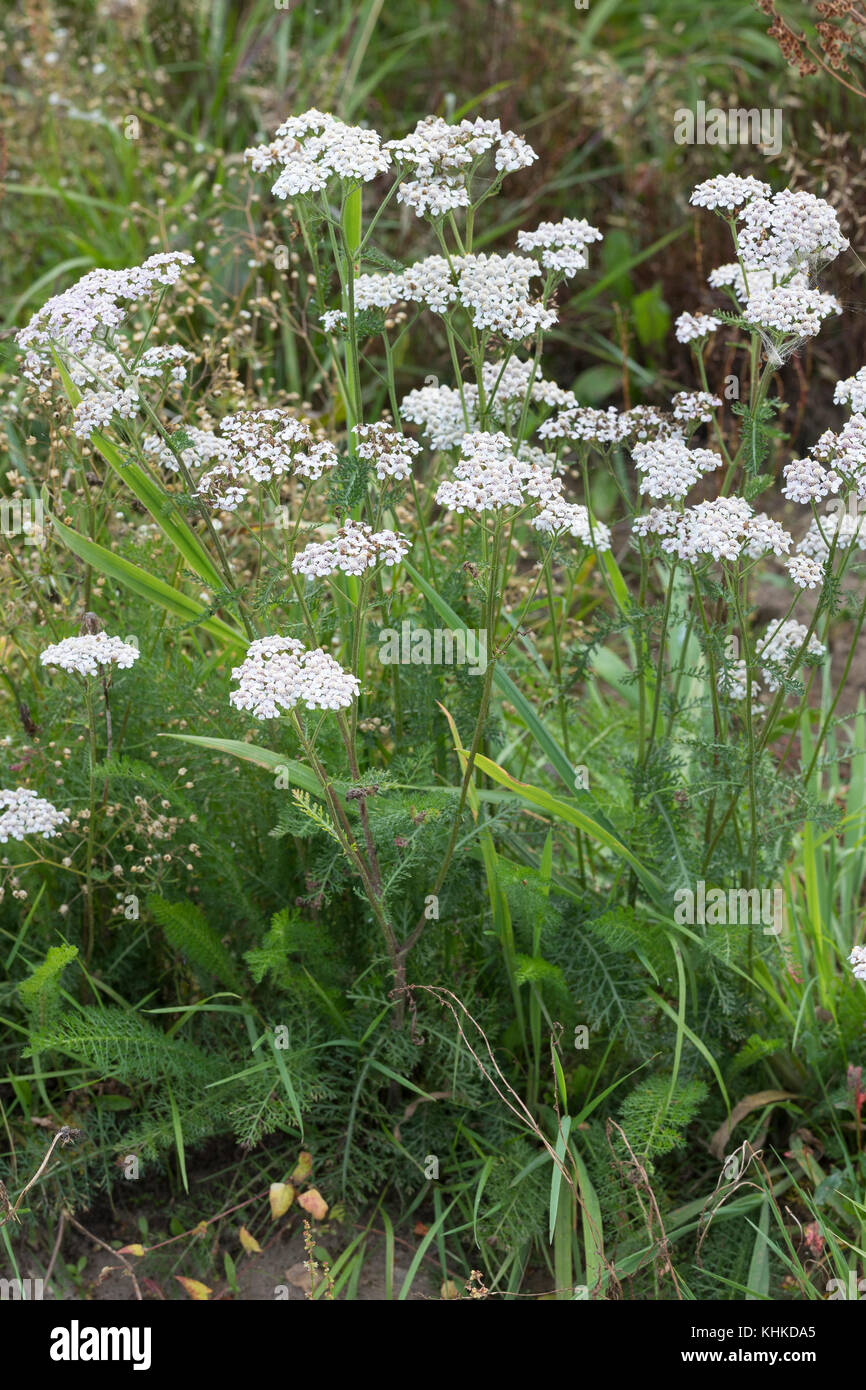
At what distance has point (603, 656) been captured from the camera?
11.4 feet

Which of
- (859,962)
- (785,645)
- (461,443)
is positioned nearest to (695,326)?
(461,443)

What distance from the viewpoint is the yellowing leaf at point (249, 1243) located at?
2.36 meters

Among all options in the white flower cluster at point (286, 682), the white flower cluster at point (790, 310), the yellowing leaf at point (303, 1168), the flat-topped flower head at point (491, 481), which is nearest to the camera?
the white flower cluster at point (286, 682)

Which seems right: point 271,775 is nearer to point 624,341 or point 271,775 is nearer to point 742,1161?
point 742,1161

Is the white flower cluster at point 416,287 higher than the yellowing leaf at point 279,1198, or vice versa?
the white flower cluster at point 416,287

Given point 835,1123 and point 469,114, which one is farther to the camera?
point 469,114

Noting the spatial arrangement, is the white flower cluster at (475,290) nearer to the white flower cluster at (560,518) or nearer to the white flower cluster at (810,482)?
the white flower cluster at (560,518)

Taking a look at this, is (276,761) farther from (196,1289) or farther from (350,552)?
(196,1289)

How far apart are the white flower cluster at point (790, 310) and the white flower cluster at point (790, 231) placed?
8cm

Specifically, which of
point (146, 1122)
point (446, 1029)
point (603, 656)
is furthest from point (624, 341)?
point (146, 1122)

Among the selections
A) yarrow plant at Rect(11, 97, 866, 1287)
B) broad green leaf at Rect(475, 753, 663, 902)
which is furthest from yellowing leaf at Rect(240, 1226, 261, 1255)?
broad green leaf at Rect(475, 753, 663, 902)

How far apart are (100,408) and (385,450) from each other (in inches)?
18.8

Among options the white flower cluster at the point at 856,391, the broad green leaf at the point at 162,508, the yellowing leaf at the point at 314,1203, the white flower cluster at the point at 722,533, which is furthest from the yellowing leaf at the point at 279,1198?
the white flower cluster at the point at 856,391
